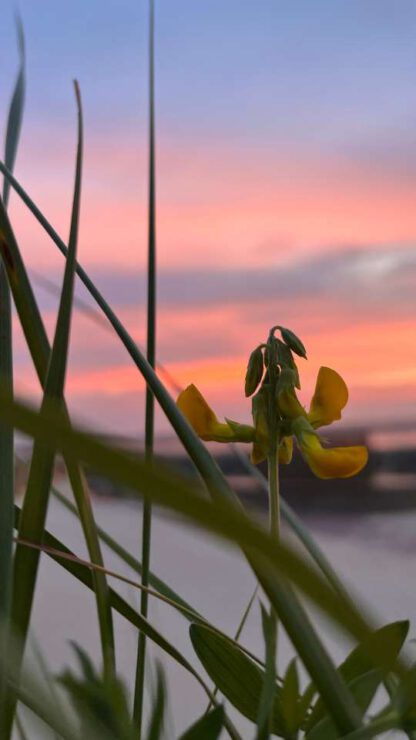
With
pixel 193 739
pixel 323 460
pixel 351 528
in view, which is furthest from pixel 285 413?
pixel 351 528

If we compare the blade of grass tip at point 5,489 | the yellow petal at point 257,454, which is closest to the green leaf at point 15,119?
the blade of grass tip at point 5,489

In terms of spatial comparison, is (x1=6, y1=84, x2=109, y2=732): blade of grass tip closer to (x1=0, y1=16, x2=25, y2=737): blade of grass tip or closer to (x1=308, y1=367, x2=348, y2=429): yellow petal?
(x1=0, y1=16, x2=25, y2=737): blade of grass tip

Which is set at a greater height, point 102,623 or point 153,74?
point 153,74

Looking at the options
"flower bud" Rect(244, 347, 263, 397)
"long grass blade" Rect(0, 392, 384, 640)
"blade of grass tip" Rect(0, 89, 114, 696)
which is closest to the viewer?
"long grass blade" Rect(0, 392, 384, 640)

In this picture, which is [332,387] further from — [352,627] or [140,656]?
[352,627]

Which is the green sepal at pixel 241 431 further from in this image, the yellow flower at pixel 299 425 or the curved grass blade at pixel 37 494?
the curved grass blade at pixel 37 494

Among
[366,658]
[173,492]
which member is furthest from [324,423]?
[173,492]

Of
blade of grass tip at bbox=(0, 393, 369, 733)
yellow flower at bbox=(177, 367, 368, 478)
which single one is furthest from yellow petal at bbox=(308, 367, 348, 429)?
blade of grass tip at bbox=(0, 393, 369, 733)
